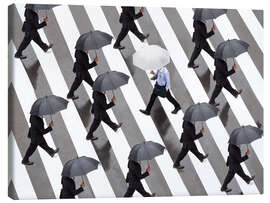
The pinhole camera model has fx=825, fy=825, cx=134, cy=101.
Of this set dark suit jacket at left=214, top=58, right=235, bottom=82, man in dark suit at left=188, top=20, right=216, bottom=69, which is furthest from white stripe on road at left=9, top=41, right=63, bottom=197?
dark suit jacket at left=214, top=58, right=235, bottom=82

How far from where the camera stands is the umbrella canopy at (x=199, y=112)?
11.8m

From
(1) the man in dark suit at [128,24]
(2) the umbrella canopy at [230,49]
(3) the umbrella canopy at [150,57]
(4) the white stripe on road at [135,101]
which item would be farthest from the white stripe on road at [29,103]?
(2) the umbrella canopy at [230,49]

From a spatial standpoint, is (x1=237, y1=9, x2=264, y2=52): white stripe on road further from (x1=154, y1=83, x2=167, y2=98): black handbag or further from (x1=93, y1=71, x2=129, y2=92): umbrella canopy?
(x1=93, y1=71, x2=129, y2=92): umbrella canopy

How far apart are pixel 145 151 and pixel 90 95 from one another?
1105mm

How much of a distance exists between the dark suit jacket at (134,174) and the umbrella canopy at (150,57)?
1.37 meters

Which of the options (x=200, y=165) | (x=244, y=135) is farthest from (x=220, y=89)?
(x=200, y=165)

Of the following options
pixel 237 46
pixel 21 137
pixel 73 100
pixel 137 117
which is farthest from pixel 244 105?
pixel 21 137

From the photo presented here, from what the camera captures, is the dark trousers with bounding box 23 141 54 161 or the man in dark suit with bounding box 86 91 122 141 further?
the man in dark suit with bounding box 86 91 122 141

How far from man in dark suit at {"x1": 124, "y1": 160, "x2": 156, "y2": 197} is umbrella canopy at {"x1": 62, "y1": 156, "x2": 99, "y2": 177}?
1.68 feet

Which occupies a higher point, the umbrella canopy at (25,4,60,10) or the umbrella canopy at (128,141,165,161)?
the umbrella canopy at (25,4,60,10)

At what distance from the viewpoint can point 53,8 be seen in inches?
458

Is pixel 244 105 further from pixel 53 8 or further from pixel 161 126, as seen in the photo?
pixel 53 8

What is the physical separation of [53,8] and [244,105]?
3147mm

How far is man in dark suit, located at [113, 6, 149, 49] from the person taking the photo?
11.8 metres
